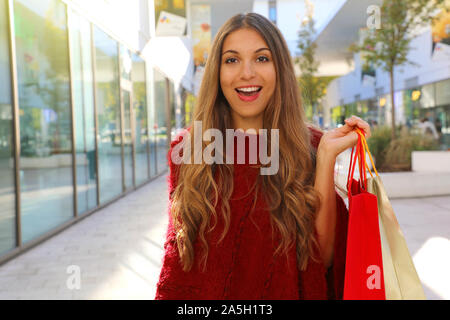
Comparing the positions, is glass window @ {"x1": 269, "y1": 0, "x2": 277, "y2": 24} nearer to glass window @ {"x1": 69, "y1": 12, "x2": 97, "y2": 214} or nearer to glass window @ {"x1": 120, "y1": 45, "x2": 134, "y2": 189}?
glass window @ {"x1": 120, "y1": 45, "x2": 134, "y2": 189}

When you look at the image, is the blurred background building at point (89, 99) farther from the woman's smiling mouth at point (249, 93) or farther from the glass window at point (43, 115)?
the woman's smiling mouth at point (249, 93)

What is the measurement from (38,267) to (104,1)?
560 centimetres

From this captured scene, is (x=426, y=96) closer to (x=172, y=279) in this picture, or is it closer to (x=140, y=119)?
(x=140, y=119)

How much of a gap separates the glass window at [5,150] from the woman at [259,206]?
3.80m

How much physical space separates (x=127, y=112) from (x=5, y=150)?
18.3ft

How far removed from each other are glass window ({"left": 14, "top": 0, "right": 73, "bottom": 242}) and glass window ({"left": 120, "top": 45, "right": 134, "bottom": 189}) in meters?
3.23

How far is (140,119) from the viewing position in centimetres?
1138

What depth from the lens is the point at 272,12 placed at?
1244 inches

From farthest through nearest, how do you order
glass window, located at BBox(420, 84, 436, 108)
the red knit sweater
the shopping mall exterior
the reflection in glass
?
glass window, located at BBox(420, 84, 436, 108) < the shopping mall exterior < the reflection in glass < the red knit sweater

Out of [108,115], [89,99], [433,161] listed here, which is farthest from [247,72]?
[433,161]

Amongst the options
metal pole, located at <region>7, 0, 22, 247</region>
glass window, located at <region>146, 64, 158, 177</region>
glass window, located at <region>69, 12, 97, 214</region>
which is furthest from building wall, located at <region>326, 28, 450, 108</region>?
metal pole, located at <region>7, 0, 22, 247</region>

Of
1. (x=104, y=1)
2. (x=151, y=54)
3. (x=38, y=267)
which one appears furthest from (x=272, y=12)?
(x=38, y=267)

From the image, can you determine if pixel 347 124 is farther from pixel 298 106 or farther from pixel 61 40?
pixel 61 40

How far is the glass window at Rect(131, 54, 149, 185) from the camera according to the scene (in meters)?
10.9
